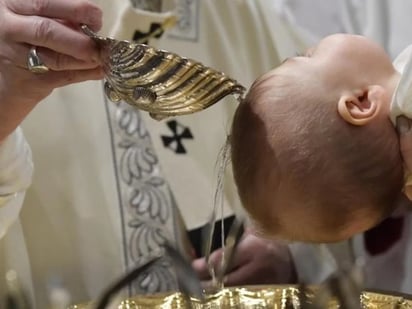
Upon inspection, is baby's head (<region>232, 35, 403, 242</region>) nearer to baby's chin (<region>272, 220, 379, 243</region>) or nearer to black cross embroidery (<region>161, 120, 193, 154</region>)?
baby's chin (<region>272, 220, 379, 243</region>)

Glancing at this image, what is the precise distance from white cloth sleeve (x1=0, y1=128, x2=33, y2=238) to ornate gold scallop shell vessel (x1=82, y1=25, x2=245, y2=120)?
0.60ft

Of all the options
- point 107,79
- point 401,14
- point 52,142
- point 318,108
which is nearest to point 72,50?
point 107,79

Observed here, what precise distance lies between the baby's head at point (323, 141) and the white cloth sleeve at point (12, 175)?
21cm

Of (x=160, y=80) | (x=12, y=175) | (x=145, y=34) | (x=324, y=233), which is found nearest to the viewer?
(x=160, y=80)

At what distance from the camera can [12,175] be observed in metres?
0.74

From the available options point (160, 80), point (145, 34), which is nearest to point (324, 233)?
point (160, 80)

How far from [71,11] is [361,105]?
7.5 inches

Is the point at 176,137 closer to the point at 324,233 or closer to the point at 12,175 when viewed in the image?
the point at 12,175

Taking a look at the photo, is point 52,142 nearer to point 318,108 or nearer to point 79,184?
point 79,184

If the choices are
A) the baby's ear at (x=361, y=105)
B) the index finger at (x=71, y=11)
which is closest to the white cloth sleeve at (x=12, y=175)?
the index finger at (x=71, y=11)

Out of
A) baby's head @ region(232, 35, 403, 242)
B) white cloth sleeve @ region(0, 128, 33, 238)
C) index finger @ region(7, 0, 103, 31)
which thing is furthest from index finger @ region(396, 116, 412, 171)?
white cloth sleeve @ region(0, 128, 33, 238)

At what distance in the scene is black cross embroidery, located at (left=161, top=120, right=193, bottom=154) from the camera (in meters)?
0.94

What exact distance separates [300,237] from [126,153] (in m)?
0.31

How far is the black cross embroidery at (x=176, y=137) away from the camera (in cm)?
94
